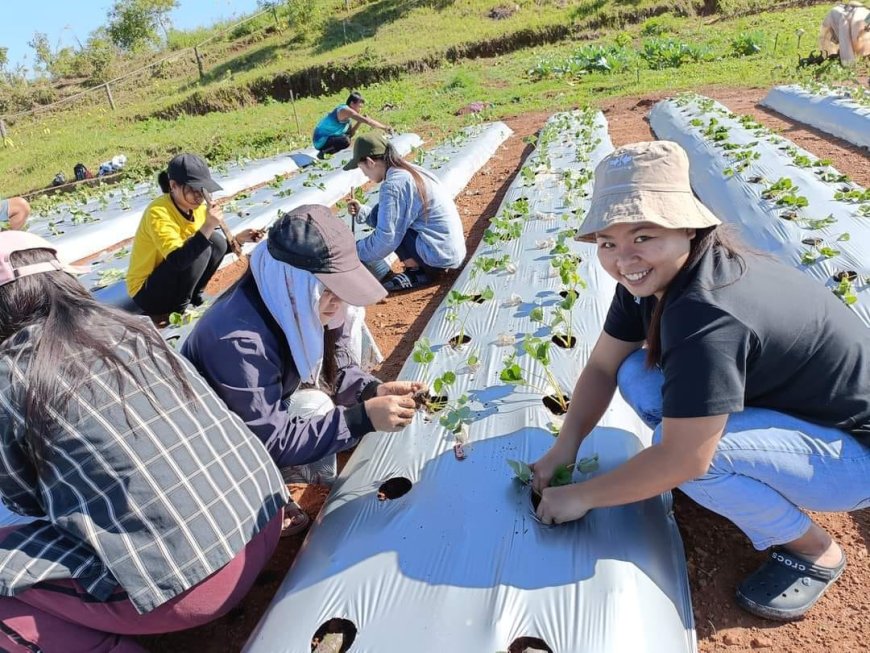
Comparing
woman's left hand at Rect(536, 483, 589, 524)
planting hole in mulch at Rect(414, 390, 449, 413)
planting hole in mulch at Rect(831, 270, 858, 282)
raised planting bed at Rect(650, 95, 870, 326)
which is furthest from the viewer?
raised planting bed at Rect(650, 95, 870, 326)

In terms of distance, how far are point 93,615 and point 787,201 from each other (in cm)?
426

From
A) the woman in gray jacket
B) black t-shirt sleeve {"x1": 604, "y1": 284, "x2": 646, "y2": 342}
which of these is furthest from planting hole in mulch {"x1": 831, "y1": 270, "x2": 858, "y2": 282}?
the woman in gray jacket

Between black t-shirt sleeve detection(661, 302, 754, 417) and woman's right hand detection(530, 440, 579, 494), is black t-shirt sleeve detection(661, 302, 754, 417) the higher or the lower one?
the higher one

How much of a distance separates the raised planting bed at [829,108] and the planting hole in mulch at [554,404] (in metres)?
5.83

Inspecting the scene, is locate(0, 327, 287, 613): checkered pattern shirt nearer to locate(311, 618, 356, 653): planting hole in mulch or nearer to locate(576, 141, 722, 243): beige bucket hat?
locate(311, 618, 356, 653): planting hole in mulch

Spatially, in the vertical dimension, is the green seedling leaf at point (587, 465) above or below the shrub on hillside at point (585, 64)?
below

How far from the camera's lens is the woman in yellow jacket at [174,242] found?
3588 millimetres

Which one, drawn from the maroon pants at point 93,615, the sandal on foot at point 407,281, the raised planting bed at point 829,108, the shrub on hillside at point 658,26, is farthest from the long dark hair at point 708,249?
the shrub on hillside at point 658,26

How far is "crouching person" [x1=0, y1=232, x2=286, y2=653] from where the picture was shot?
1316 mm

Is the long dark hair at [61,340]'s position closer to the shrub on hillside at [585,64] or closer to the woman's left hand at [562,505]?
the woman's left hand at [562,505]

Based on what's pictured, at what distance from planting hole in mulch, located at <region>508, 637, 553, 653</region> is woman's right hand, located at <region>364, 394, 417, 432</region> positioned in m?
0.70

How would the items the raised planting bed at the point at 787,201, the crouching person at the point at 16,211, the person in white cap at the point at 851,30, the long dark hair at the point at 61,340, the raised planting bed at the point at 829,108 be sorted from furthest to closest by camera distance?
the person in white cap at the point at 851,30
the raised planting bed at the point at 829,108
the crouching person at the point at 16,211
the raised planting bed at the point at 787,201
the long dark hair at the point at 61,340

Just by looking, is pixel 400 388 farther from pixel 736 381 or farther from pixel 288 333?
pixel 736 381

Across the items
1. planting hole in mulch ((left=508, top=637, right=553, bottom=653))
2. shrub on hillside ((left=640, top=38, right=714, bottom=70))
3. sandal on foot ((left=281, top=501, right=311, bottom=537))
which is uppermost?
shrub on hillside ((left=640, top=38, right=714, bottom=70))
